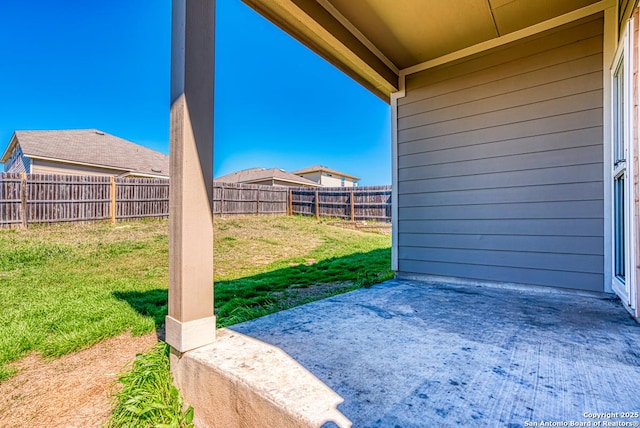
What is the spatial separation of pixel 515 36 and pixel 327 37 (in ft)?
5.95

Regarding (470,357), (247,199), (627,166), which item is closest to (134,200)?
(247,199)

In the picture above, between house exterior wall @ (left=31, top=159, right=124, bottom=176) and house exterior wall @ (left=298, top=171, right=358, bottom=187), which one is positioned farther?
house exterior wall @ (left=298, top=171, right=358, bottom=187)

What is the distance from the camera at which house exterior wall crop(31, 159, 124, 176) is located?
33.4ft

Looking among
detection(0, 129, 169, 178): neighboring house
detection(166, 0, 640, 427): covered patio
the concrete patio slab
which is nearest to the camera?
the concrete patio slab

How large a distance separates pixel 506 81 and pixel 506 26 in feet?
1.54

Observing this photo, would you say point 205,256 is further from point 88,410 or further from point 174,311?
point 88,410

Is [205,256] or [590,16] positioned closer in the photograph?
[205,256]

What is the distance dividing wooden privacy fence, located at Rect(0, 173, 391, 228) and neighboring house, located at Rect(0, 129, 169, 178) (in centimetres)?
412

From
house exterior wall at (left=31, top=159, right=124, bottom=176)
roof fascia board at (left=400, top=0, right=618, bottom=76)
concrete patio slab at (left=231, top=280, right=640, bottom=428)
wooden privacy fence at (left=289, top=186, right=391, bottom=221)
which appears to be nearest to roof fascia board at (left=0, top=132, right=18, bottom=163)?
house exterior wall at (left=31, top=159, right=124, bottom=176)

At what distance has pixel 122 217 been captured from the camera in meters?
8.00

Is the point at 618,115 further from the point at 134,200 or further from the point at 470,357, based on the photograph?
the point at 134,200

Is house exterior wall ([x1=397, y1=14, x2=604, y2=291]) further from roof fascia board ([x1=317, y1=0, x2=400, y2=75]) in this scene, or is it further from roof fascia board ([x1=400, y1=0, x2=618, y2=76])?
roof fascia board ([x1=317, y1=0, x2=400, y2=75])

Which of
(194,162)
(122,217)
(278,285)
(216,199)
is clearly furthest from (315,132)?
(194,162)

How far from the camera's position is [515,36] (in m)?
2.76
